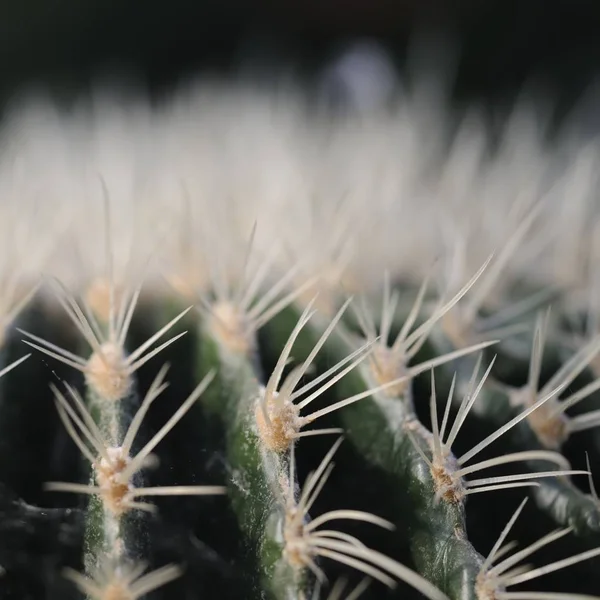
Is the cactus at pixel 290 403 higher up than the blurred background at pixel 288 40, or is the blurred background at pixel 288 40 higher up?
the blurred background at pixel 288 40

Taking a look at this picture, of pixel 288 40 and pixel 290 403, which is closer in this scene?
pixel 290 403

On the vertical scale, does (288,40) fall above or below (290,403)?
above

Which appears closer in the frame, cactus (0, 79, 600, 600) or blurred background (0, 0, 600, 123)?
cactus (0, 79, 600, 600)

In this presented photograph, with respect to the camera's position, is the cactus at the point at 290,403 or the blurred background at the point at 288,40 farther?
the blurred background at the point at 288,40

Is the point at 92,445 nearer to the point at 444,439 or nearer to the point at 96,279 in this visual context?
the point at 96,279

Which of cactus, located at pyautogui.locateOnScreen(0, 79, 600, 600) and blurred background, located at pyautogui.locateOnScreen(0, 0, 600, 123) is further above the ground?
blurred background, located at pyautogui.locateOnScreen(0, 0, 600, 123)
